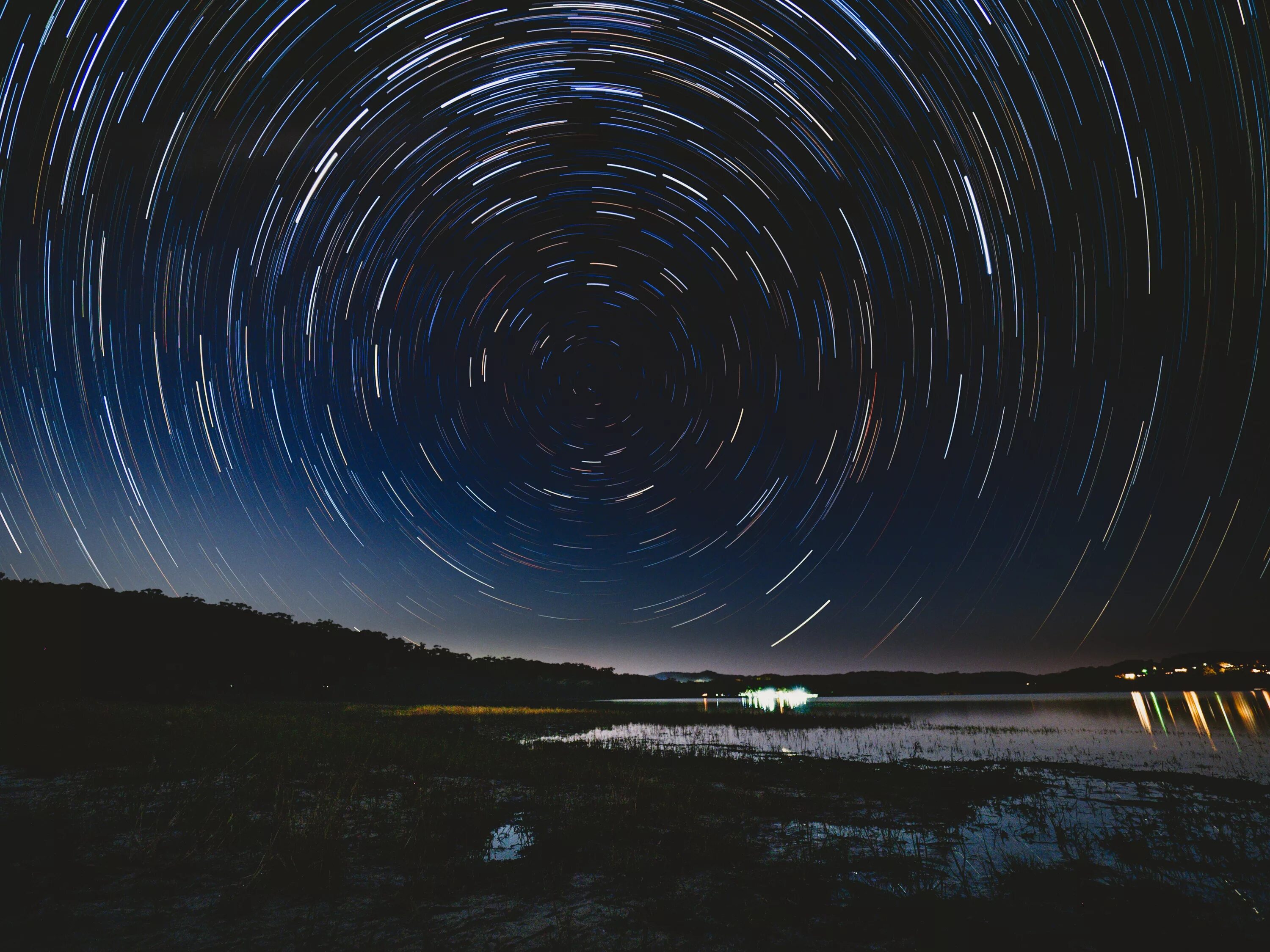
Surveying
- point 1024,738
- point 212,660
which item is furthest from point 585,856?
point 212,660

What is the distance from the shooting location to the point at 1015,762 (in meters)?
23.2

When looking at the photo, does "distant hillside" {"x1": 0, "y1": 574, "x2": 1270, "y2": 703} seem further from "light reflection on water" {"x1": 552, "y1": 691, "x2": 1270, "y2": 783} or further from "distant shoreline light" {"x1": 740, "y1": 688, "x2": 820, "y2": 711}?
"light reflection on water" {"x1": 552, "y1": 691, "x2": 1270, "y2": 783}

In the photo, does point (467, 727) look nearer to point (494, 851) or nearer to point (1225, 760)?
point (494, 851)

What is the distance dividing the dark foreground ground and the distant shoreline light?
2176 inches

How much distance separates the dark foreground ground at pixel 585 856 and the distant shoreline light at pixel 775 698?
55269 millimetres

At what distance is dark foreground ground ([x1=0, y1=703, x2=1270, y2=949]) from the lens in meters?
6.88

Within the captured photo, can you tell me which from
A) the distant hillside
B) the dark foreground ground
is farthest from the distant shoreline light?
the dark foreground ground

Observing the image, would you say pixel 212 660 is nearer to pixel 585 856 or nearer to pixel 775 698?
pixel 585 856

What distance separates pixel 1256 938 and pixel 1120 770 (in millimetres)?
17574

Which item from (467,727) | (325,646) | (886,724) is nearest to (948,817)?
(467,727)

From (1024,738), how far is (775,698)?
9888 cm

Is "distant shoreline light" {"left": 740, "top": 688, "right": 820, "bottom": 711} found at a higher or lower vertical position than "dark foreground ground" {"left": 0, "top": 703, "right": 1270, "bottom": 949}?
lower

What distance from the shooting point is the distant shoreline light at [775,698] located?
276 feet

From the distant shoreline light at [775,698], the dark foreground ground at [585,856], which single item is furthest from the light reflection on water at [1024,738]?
the distant shoreline light at [775,698]
